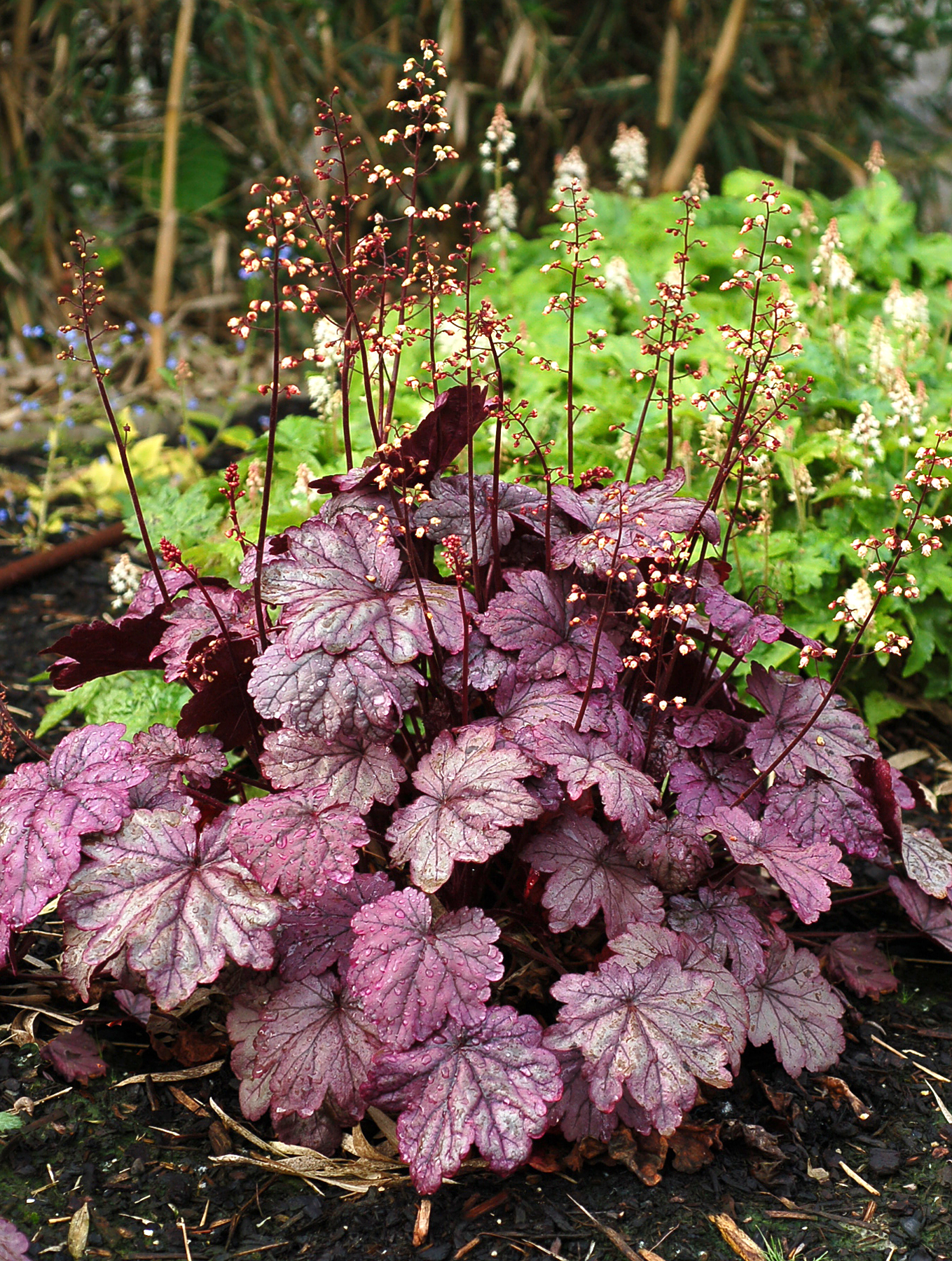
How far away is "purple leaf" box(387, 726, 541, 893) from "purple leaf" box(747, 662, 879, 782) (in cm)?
50

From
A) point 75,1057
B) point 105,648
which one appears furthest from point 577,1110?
point 105,648

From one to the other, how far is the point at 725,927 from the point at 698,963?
12 cm

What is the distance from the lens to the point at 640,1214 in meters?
1.66

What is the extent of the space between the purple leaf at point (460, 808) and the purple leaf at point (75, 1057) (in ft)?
2.20

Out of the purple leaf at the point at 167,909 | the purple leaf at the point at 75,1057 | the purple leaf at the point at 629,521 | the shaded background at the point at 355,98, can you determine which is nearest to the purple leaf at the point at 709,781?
the purple leaf at the point at 629,521

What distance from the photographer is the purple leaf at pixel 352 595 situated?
1638 mm

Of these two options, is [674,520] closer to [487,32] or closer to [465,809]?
[465,809]

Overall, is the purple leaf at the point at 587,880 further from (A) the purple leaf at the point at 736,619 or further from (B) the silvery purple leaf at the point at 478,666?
(A) the purple leaf at the point at 736,619

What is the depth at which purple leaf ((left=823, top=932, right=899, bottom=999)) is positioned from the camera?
2.08 meters

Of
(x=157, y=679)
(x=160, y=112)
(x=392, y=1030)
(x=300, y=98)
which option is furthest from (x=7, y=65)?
(x=392, y=1030)

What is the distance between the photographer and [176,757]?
1906mm

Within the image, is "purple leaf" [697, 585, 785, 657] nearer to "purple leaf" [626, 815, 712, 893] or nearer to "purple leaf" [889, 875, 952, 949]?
"purple leaf" [626, 815, 712, 893]

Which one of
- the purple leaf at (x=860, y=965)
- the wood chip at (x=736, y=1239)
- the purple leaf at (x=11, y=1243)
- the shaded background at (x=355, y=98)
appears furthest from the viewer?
the shaded background at (x=355, y=98)

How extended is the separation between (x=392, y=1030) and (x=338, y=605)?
61cm
